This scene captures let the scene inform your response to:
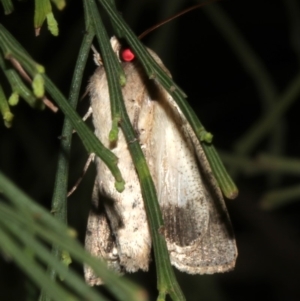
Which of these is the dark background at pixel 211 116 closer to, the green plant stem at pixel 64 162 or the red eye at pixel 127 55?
the red eye at pixel 127 55

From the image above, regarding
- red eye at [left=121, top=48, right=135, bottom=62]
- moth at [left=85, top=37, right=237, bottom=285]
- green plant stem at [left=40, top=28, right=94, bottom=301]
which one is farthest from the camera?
red eye at [left=121, top=48, right=135, bottom=62]

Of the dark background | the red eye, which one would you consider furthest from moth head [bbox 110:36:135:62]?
the dark background

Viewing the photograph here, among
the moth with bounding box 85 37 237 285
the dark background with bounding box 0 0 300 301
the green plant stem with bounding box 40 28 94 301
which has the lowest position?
the dark background with bounding box 0 0 300 301

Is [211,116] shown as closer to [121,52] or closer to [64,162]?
[121,52]

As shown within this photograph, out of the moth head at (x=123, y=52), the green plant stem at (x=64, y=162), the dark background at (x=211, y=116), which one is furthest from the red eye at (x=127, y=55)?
the dark background at (x=211, y=116)

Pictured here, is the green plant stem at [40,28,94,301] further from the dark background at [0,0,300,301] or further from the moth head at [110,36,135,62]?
the dark background at [0,0,300,301]

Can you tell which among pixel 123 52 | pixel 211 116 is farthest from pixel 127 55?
pixel 211 116
